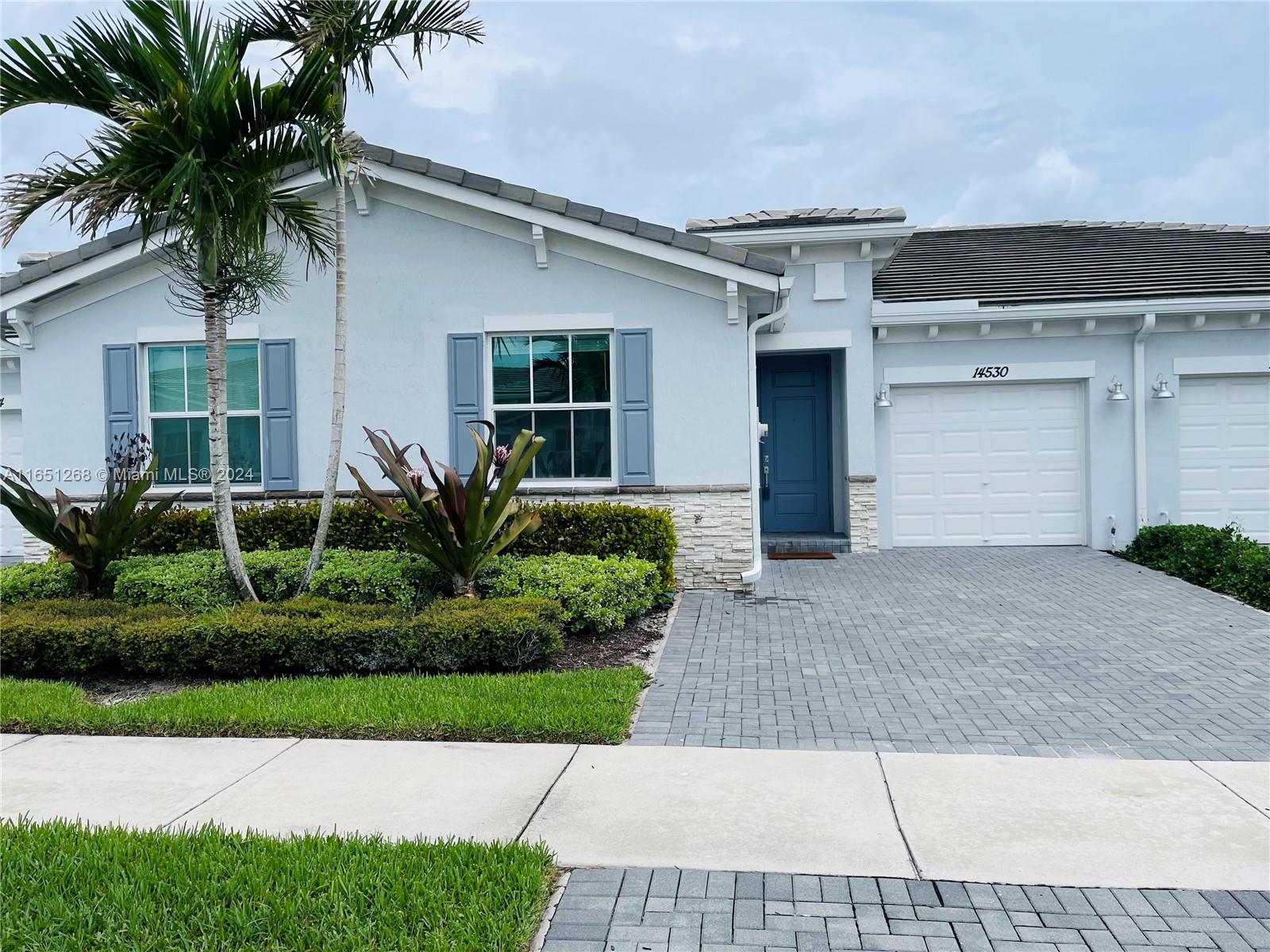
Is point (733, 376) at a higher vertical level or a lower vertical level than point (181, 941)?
higher

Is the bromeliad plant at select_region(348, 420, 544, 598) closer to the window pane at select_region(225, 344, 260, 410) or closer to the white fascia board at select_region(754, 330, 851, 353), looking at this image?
the window pane at select_region(225, 344, 260, 410)

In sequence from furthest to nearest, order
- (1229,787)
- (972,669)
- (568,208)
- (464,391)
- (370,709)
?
1. (464,391)
2. (568,208)
3. (972,669)
4. (370,709)
5. (1229,787)

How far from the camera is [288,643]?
6941mm

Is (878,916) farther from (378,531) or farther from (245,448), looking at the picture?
(245,448)

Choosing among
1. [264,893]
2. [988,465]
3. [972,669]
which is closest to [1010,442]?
[988,465]

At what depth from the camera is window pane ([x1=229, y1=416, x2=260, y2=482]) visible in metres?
11.0

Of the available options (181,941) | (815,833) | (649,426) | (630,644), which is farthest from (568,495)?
(181,941)

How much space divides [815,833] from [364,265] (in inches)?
345

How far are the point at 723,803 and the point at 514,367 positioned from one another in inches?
285

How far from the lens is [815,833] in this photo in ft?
13.1

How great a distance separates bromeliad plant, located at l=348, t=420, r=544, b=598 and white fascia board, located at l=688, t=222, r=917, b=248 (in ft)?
18.3

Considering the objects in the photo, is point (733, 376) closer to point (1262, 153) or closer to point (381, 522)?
point (381, 522)

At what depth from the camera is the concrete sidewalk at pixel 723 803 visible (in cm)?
377

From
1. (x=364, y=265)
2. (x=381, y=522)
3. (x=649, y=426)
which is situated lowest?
(x=381, y=522)
